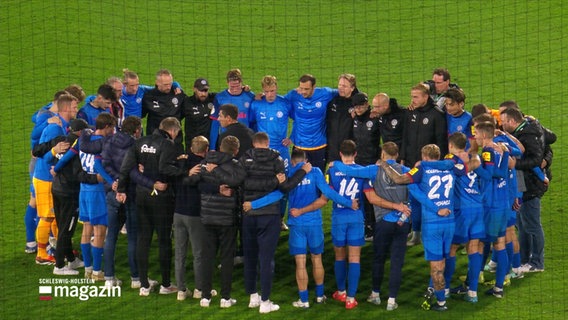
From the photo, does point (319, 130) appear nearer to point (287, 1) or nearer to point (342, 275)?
point (342, 275)

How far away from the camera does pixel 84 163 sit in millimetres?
11219

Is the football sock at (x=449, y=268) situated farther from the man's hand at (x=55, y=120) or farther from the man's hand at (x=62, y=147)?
the man's hand at (x=55, y=120)

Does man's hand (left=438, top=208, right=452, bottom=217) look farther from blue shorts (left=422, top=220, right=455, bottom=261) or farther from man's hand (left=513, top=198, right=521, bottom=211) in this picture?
man's hand (left=513, top=198, right=521, bottom=211)

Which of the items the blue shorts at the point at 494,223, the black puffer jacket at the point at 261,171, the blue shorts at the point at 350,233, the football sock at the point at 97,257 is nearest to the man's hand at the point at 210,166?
the black puffer jacket at the point at 261,171

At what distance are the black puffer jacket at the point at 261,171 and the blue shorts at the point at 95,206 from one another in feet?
5.81

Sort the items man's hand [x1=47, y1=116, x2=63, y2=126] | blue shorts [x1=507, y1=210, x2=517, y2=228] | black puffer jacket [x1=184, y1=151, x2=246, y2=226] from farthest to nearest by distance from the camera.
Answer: man's hand [x1=47, y1=116, x2=63, y2=126], blue shorts [x1=507, y1=210, x2=517, y2=228], black puffer jacket [x1=184, y1=151, x2=246, y2=226]

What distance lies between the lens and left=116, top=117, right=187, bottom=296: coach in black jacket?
35.3 feet

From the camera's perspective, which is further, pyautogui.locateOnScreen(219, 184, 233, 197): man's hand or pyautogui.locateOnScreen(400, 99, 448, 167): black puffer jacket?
pyautogui.locateOnScreen(400, 99, 448, 167): black puffer jacket

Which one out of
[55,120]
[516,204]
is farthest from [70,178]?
[516,204]

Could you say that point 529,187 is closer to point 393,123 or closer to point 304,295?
point 393,123

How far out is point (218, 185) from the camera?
10508mm

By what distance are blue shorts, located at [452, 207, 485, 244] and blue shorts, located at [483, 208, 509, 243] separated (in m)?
0.19

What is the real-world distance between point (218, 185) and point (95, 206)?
1608mm

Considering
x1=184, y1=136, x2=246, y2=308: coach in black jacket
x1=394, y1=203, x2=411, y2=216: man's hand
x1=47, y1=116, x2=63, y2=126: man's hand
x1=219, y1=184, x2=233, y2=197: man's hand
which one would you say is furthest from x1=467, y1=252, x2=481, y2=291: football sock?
x1=47, y1=116, x2=63, y2=126: man's hand
